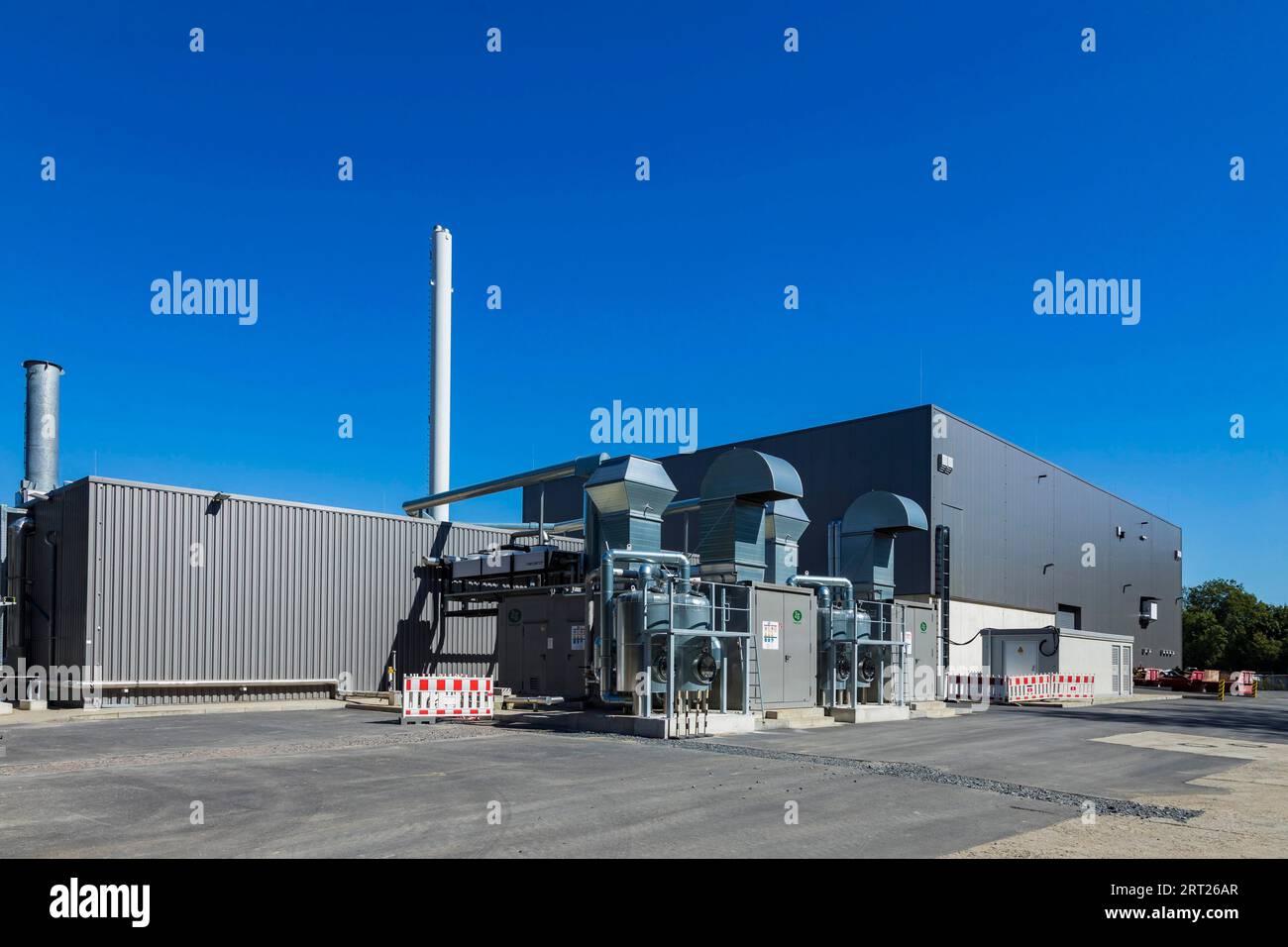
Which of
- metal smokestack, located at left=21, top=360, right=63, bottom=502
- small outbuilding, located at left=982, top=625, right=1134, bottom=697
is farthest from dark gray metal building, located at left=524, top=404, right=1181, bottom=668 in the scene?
metal smokestack, located at left=21, top=360, right=63, bottom=502

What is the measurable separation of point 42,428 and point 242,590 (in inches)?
316

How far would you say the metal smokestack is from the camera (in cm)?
2944

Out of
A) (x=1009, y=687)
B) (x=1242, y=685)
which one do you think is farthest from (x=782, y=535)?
(x=1242, y=685)

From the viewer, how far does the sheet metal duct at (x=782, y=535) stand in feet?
81.5

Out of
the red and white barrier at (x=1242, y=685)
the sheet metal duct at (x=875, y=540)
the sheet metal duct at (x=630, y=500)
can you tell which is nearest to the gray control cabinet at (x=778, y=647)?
the sheet metal duct at (x=630, y=500)

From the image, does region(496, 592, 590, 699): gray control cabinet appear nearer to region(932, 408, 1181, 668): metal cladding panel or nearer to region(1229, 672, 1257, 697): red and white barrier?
region(932, 408, 1181, 668): metal cladding panel

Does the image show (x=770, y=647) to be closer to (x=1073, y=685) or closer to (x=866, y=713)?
(x=866, y=713)

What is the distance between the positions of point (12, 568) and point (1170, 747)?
2962 centimetres

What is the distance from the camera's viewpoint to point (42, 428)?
2992 centimetres

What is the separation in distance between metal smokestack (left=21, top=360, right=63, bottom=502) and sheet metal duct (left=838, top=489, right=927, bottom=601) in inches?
919

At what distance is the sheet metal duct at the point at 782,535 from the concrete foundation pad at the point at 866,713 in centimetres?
342

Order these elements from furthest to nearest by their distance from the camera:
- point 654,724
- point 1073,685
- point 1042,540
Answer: point 1042,540 → point 1073,685 → point 654,724

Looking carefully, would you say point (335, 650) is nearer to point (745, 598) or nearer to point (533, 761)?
point (745, 598)

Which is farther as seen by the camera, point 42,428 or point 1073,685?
point 1073,685
